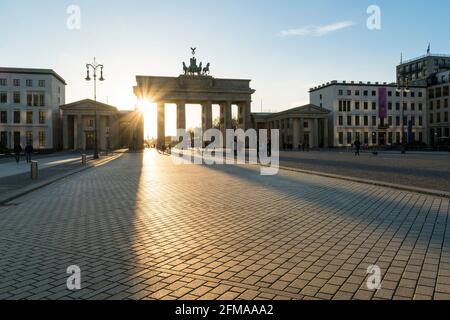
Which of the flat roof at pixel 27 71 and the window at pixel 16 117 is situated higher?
the flat roof at pixel 27 71

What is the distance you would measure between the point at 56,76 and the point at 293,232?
91762 mm

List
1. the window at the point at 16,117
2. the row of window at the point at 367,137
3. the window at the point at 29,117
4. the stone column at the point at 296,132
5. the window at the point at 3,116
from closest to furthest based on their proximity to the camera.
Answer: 1. the window at the point at 3,116
2. the window at the point at 16,117
3. the window at the point at 29,117
4. the stone column at the point at 296,132
5. the row of window at the point at 367,137

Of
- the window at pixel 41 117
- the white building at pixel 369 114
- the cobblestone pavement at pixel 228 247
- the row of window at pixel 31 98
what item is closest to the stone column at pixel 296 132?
the white building at pixel 369 114

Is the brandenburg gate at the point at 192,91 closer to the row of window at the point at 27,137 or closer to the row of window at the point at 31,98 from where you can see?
the row of window at the point at 31,98

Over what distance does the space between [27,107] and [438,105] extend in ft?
322

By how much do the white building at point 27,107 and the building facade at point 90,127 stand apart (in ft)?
13.6

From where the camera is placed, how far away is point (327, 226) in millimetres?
7738

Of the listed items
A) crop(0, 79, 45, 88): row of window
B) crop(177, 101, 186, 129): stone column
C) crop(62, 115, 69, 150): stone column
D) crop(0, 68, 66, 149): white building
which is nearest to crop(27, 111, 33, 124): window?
crop(0, 68, 66, 149): white building

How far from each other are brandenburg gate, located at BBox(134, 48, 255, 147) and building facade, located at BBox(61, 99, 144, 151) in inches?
198

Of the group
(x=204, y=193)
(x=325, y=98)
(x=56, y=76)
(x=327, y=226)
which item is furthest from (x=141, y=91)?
(x=327, y=226)

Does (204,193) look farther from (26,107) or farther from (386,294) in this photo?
(26,107)

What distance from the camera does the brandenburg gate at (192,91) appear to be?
75688mm

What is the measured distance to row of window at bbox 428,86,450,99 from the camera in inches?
3705

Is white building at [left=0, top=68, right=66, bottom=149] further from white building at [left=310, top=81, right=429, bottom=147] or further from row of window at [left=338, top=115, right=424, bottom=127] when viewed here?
row of window at [left=338, top=115, right=424, bottom=127]
